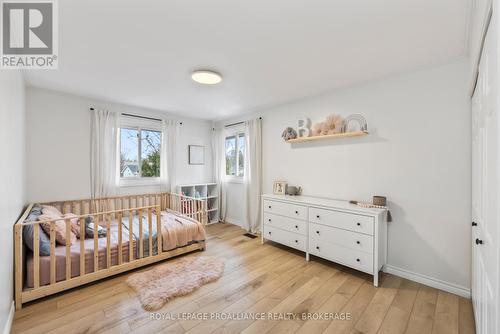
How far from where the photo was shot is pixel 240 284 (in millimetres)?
2334

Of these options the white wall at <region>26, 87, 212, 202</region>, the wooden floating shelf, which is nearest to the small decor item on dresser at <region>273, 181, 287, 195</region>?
the wooden floating shelf

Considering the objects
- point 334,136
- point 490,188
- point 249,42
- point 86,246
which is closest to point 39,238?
point 86,246

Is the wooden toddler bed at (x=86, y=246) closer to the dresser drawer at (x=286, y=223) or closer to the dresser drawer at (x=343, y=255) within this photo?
the dresser drawer at (x=286, y=223)

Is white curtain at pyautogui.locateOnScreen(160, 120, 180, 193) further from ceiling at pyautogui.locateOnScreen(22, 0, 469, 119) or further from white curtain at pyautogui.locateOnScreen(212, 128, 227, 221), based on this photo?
ceiling at pyautogui.locateOnScreen(22, 0, 469, 119)

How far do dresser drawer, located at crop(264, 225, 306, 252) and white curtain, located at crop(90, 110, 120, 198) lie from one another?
2681mm

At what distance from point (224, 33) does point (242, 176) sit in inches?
124

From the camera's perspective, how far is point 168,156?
4.27 meters

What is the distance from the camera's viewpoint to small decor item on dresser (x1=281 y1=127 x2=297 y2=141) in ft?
11.4

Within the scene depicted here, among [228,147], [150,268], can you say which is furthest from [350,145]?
[150,268]

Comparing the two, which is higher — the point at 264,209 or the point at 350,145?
the point at 350,145

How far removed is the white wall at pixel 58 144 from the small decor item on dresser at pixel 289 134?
9.56 feet

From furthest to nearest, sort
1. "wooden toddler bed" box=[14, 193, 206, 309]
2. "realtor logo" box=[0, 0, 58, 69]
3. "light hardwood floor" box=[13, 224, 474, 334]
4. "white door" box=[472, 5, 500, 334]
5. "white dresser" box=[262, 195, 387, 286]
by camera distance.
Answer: "white dresser" box=[262, 195, 387, 286] → "wooden toddler bed" box=[14, 193, 206, 309] → "light hardwood floor" box=[13, 224, 474, 334] → "realtor logo" box=[0, 0, 58, 69] → "white door" box=[472, 5, 500, 334]

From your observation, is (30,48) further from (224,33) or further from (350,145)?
(350,145)

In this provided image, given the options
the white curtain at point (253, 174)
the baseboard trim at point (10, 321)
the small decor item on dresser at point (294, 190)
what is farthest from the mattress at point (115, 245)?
the small decor item on dresser at point (294, 190)
